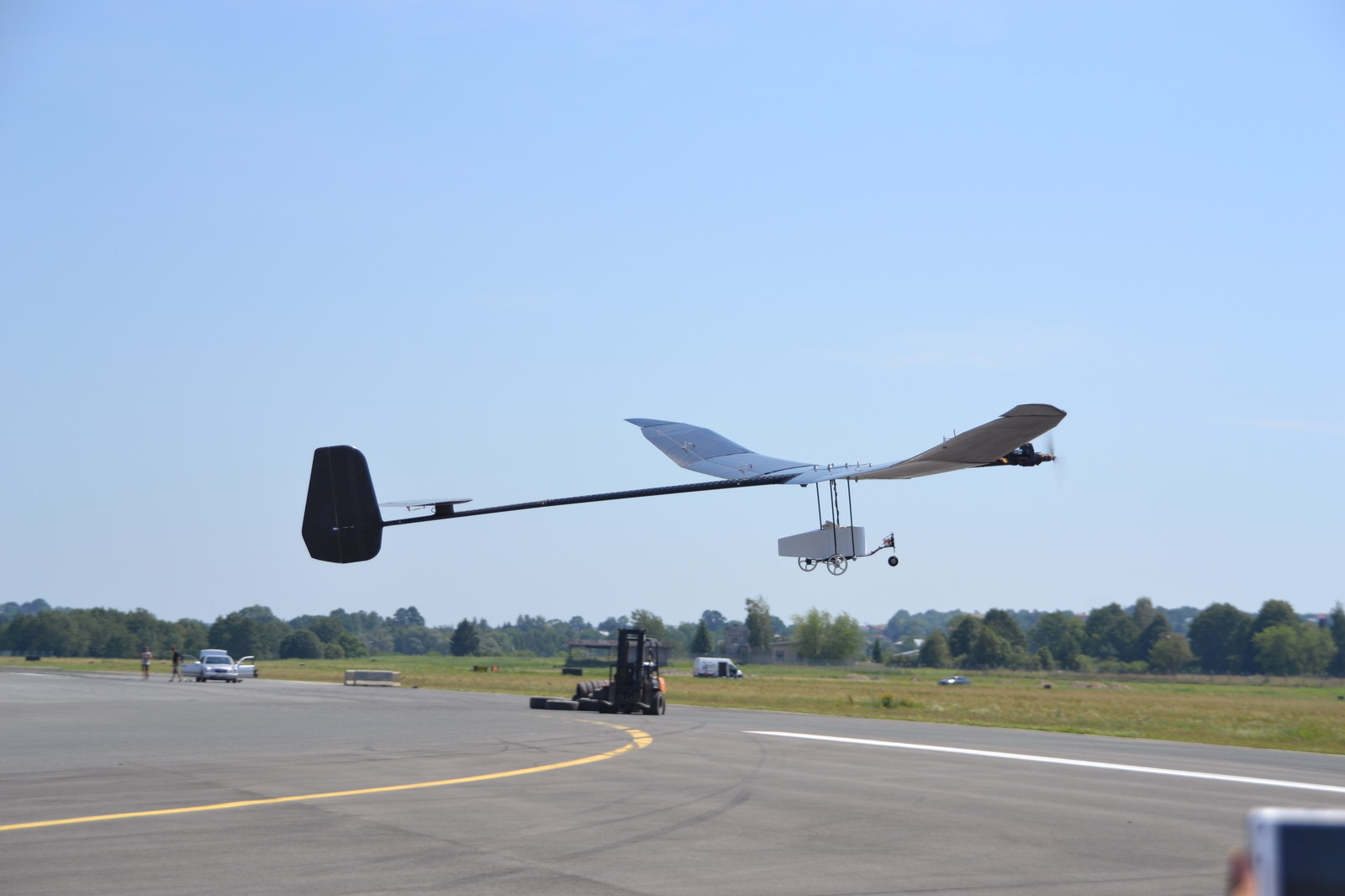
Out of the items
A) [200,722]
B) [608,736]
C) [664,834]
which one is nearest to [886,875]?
[664,834]

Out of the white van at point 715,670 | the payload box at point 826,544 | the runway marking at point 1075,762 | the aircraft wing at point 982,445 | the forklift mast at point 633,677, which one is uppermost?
the aircraft wing at point 982,445

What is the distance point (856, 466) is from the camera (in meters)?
14.8

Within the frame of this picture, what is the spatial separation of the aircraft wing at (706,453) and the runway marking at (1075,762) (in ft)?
30.0

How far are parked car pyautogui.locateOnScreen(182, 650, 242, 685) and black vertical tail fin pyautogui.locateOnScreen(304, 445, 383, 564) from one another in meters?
49.2

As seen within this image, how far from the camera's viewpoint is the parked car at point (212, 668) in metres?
60.8

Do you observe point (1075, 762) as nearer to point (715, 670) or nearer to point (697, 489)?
point (697, 489)

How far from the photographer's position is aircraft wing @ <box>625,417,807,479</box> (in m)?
16.6

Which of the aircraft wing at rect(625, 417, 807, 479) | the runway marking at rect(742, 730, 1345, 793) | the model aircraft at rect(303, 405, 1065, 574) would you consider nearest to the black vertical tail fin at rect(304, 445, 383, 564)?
the model aircraft at rect(303, 405, 1065, 574)

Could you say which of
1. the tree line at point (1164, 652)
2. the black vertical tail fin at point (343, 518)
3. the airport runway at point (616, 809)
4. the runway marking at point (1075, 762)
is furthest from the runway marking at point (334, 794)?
the tree line at point (1164, 652)

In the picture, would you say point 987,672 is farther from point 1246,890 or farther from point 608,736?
point 1246,890

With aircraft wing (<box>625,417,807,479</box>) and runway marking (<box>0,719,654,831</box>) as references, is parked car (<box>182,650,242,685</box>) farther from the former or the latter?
aircraft wing (<box>625,417,807,479</box>)

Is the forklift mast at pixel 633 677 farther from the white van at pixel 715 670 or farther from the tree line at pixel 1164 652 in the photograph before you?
the tree line at pixel 1164 652

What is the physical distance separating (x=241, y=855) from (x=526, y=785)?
5944mm

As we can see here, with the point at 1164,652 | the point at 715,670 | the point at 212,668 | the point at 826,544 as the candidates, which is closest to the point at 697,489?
the point at 826,544
